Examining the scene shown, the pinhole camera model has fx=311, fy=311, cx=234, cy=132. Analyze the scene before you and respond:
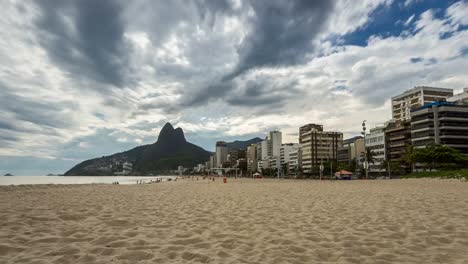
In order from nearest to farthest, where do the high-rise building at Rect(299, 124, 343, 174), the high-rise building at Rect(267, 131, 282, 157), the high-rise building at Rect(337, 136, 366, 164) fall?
the high-rise building at Rect(337, 136, 366, 164)
the high-rise building at Rect(299, 124, 343, 174)
the high-rise building at Rect(267, 131, 282, 157)


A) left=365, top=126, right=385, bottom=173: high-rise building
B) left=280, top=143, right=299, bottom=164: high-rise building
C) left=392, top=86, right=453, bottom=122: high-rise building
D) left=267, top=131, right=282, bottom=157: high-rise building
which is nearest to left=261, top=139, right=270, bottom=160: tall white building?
left=267, top=131, right=282, bottom=157: high-rise building

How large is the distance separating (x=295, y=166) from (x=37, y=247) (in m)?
134

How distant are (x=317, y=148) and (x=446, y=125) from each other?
54.9 meters

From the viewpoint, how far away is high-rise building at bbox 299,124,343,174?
126 meters

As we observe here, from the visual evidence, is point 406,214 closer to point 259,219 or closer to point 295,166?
point 259,219

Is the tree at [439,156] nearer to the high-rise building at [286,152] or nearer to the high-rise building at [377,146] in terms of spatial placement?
the high-rise building at [377,146]

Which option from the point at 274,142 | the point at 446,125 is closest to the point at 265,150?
the point at 274,142

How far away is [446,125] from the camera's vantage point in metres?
75.2

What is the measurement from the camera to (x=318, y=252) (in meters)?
4.66

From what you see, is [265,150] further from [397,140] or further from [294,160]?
[397,140]

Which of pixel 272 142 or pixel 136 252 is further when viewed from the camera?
pixel 272 142

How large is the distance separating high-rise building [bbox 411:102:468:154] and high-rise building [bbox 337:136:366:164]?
29909mm

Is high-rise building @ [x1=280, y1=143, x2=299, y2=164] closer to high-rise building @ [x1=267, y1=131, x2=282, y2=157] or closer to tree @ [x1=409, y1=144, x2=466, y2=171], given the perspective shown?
high-rise building @ [x1=267, y1=131, x2=282, y2=157]

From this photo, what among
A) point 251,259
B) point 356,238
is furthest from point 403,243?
point 251,259
